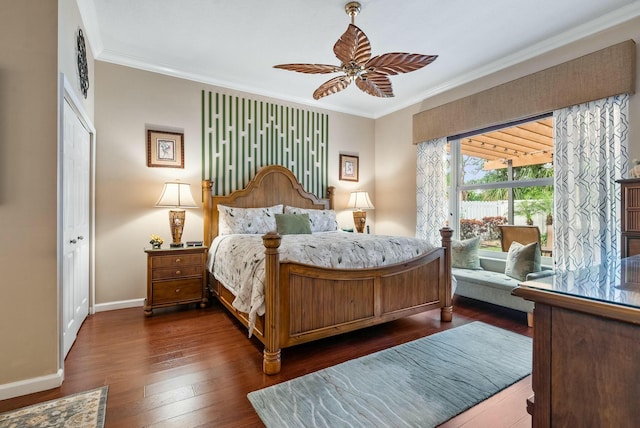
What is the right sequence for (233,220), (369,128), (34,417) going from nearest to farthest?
1. (34,417)
2. (233,220)
3. (369,128)

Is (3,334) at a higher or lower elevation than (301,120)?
lower

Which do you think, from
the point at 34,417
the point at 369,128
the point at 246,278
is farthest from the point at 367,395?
the point at 369,128

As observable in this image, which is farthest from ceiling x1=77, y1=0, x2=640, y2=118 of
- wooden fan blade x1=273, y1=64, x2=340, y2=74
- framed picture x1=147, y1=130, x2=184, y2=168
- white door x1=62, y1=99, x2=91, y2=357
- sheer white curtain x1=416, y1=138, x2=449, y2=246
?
white door x1=62, y1=99, x2=91, y2=357

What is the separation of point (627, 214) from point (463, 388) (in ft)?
5.92

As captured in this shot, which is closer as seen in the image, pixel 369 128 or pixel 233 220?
pixel 233 220

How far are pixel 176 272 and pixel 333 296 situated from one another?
1.89 meters

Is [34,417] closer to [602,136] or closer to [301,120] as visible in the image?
[301,120]

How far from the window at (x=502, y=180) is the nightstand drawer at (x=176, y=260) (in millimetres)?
3414

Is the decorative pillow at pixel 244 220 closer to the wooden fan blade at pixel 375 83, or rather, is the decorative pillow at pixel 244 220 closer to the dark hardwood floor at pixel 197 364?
the dark hardwood floor at pixel 197 364

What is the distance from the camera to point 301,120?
15.3ft

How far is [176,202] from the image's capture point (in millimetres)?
3391

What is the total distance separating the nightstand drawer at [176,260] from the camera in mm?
3205

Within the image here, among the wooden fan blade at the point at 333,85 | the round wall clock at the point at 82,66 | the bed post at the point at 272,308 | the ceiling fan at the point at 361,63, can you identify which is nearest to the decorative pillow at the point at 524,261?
the ceiling fan at the point at 361,63

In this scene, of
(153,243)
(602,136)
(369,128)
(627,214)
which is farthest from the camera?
(369,128)
